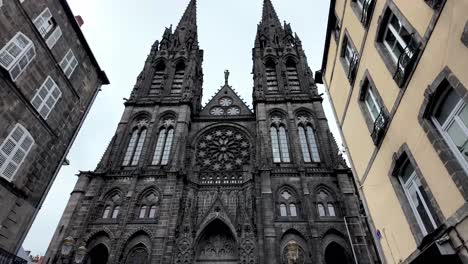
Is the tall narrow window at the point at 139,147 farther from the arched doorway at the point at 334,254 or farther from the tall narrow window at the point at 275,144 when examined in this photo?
the arched doorway at the point at 334,254

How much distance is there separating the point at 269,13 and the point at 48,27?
108ft

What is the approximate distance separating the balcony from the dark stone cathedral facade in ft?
28.3

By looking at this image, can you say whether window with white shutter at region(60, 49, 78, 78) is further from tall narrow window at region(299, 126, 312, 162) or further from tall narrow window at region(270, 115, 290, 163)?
tall narrow window at region(299, 126, 312, 162)

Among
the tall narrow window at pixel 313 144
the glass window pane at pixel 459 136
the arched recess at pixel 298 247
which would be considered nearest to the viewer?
the glass window pane at pixel 459 136

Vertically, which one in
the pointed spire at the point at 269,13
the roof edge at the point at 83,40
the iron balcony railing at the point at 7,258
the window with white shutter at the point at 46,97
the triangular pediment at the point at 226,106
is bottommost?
the iron balcony railing at the point at 7,258

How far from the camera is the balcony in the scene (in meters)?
7.02

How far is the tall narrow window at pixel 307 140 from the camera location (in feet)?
69.9

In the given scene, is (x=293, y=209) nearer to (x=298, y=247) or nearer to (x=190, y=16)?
(x=298, y=247)

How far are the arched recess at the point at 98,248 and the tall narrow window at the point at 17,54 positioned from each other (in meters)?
11.7

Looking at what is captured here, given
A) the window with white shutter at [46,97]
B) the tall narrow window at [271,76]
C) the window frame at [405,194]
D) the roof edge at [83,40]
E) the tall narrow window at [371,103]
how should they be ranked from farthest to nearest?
the tall narrow window at [271,76]
the roof edge at [83,40]
the window with white shutter at [46,97]
the tall narrow window at [371,103]
the window frame at [405,194]

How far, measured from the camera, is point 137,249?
1692cm

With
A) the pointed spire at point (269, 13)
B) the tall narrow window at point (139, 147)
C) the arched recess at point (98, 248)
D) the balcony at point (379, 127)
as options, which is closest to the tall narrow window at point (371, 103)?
the balcony at point (379, 127)

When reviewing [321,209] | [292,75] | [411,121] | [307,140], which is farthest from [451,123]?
[292,75]

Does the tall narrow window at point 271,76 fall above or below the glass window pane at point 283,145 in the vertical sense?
above
